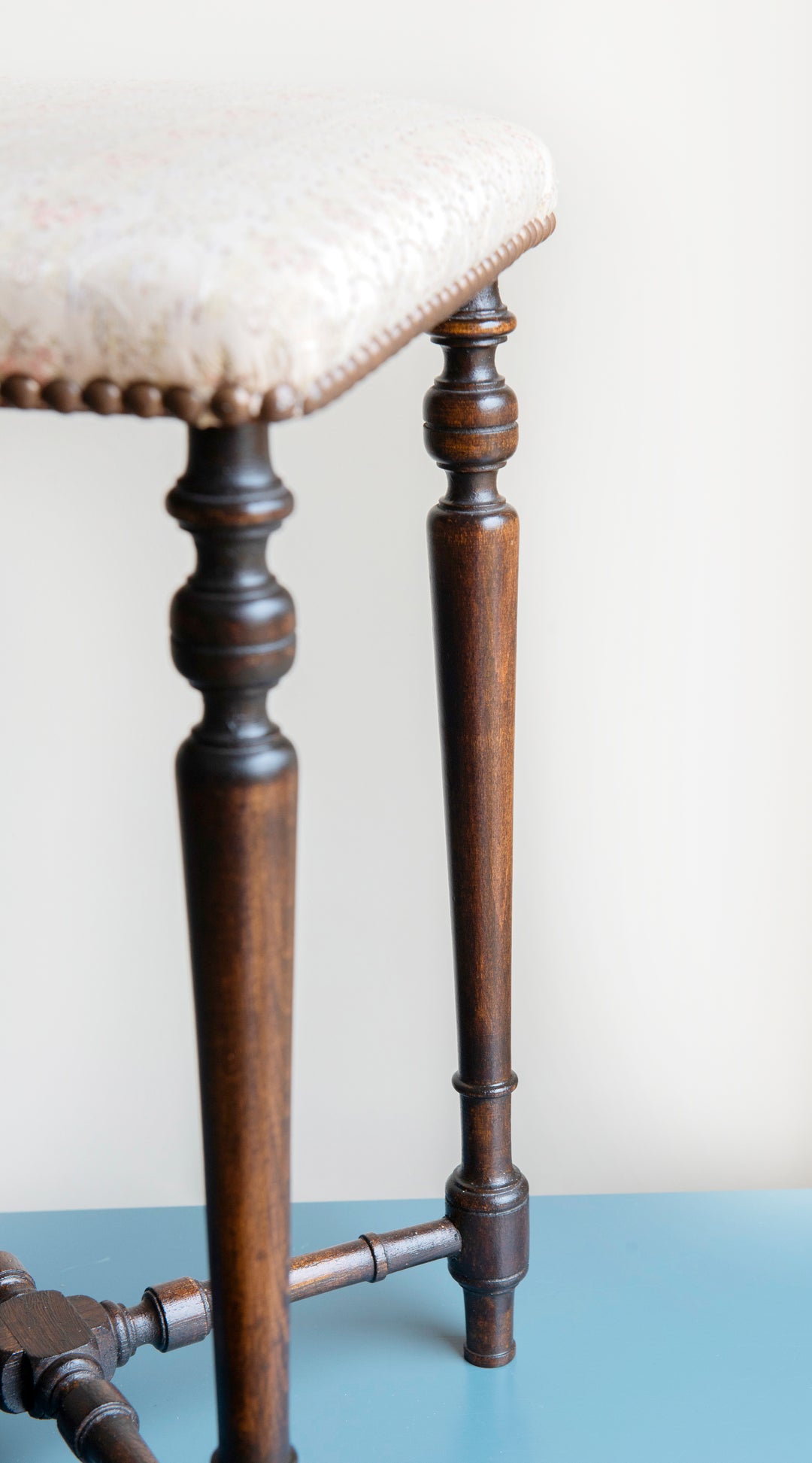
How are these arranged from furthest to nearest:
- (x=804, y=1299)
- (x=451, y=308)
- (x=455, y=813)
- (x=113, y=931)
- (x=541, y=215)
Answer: (x=113, y=931), (x=804, y=1299), (x=455, y=813), (x=541, y=215), (x=451, y=308)

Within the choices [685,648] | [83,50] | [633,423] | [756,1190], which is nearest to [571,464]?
[633,423]

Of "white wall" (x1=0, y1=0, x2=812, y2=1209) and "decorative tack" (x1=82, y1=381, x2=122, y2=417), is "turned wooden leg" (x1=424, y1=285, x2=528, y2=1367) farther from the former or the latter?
"decorative tack" (x1=82, y1=381, x2=122, y2=417)

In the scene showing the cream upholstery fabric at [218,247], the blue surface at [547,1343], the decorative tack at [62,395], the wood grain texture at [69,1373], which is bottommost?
the blue surface at [547,1343]

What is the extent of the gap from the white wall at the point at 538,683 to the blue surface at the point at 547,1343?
0.08 m

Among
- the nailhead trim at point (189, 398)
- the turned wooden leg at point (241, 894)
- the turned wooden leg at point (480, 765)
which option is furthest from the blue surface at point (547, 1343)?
the nailhead trim at point (189, 398)

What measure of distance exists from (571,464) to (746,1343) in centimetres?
56

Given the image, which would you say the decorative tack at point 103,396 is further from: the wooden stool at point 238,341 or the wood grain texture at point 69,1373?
the wood grain texture at point 69,1373

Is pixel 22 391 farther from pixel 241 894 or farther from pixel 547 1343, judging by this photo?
pixel 547 1343

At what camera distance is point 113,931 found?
1.07 metres

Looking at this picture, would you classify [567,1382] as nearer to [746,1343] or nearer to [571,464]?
[746,1343]

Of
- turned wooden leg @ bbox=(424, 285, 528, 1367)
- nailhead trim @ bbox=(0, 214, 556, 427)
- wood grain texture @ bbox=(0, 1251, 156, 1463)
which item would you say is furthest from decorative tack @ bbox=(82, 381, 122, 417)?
wood grain texture @ bbox=(0, 1251, 156, 1463)

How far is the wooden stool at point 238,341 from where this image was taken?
0.40m

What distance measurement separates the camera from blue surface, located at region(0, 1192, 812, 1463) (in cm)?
81

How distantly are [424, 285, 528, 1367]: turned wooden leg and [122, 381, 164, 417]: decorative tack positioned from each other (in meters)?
0.35
